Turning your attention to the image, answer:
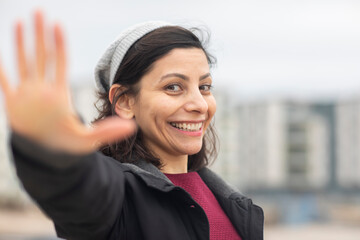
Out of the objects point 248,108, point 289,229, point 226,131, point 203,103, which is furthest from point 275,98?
point 203,103

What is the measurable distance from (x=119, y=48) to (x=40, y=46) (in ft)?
2.47

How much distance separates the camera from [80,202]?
46.9 inches

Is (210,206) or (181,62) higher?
(181,62)

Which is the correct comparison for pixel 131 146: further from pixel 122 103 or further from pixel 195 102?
pixel 195 102

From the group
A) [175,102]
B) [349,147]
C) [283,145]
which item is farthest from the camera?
[283,145]

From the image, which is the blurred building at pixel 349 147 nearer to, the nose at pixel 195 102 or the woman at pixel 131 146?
the woman at pixel 131 146

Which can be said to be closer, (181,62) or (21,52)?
(21,52)

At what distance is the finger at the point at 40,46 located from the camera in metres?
1.00

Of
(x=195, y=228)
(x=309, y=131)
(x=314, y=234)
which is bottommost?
(x=314, y=234)

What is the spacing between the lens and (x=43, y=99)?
1.01m

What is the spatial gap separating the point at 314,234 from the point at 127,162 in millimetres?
40891

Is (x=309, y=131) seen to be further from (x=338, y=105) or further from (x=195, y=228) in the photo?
(x=195, y=228)

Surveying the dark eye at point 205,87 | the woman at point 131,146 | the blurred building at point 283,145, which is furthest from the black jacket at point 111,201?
the blurred building at point 283,145

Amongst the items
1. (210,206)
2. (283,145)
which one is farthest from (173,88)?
(283,145)
